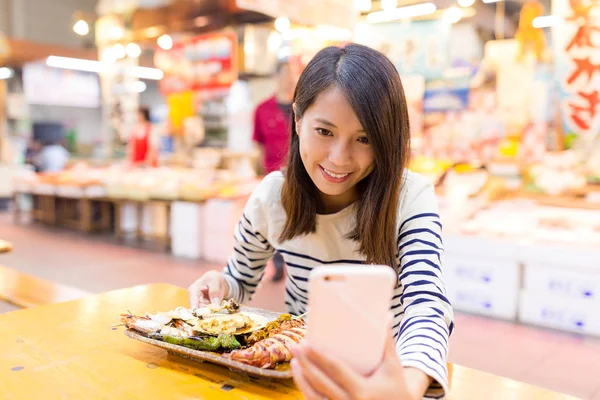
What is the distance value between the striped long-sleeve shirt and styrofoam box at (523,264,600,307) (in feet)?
9.63

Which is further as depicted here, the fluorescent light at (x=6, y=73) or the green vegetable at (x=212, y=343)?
the fluorescent light at (x=6, y=73)

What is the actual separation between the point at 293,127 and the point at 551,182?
146 inches

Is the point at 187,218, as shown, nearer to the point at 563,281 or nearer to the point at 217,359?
the point at 563,281

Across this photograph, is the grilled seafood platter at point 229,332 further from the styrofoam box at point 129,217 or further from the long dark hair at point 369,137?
the styrofoam box at point 129,217

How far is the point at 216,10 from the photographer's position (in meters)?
7.81

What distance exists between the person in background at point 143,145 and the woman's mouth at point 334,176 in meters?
7.33

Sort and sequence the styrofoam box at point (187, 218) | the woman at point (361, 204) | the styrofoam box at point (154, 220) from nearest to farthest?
A: the woman at point (361, 204)
the styrofoam box at point (187, 218)
the styrofoam box at point (154, 220)

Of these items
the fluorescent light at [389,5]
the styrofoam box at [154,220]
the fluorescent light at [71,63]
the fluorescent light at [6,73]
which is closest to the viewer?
the fluorescent light at [389,5]

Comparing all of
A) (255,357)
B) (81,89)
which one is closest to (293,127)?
(255,357)

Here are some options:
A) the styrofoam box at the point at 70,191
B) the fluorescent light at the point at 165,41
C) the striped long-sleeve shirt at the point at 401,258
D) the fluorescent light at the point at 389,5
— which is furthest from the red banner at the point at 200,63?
→ the striped long-sleeve shirt at the point at 401,258

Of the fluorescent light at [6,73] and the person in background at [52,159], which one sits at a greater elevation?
the fluorescent light at [6,73]

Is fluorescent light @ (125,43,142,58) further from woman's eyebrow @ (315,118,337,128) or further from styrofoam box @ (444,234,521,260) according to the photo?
woman's eyebrow @ (315,118,337,128)

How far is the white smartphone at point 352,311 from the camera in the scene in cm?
70

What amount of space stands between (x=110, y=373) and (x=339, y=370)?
2.07 ft
